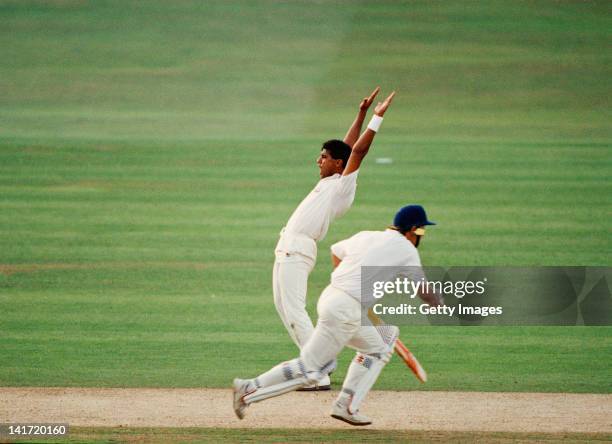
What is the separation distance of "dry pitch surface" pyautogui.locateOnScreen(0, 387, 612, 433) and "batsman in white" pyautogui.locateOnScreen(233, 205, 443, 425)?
0.44 m

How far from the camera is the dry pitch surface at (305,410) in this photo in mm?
8578

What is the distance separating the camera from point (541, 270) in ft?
48.3

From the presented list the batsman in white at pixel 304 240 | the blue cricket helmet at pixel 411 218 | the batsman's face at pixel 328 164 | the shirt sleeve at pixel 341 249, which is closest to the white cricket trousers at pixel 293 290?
the batsman in white at pixel 304 240

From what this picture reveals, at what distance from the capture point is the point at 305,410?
902 cm

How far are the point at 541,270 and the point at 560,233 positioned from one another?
7.52 ft

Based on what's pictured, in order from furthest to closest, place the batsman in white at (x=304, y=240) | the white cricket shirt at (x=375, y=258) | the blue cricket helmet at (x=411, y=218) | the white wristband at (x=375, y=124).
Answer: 1. the batsman in white at (x=304, y=240)
2. the white wristband at (x=375, y=124)
3. the blue cricket helmet at (x=411, y=218)
4. the white cricket shirt at (x=375, y=258)

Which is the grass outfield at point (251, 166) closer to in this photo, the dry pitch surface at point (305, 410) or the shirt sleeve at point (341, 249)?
the dry pitch surface at point (305, 410)

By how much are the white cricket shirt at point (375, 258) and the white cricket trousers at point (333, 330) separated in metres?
0.09

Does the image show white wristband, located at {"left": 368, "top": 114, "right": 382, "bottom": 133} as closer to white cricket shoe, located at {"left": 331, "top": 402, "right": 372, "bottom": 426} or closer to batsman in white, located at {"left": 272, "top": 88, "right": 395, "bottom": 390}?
batsman in white, located at {"left": 272, "top": 88, "right": 395, "bottom": 390}

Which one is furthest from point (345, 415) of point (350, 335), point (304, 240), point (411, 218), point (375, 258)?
point (304, 240)

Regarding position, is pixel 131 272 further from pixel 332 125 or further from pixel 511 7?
pixel 511 7

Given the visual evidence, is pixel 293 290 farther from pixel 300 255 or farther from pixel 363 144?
pixel 363 144

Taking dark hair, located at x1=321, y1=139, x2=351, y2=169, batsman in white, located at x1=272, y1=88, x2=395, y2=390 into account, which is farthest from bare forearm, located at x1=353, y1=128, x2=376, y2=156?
dark hair, located at x1=321, y1=139, x2=351, y2=169

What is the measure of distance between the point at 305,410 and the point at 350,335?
1.17 meters
